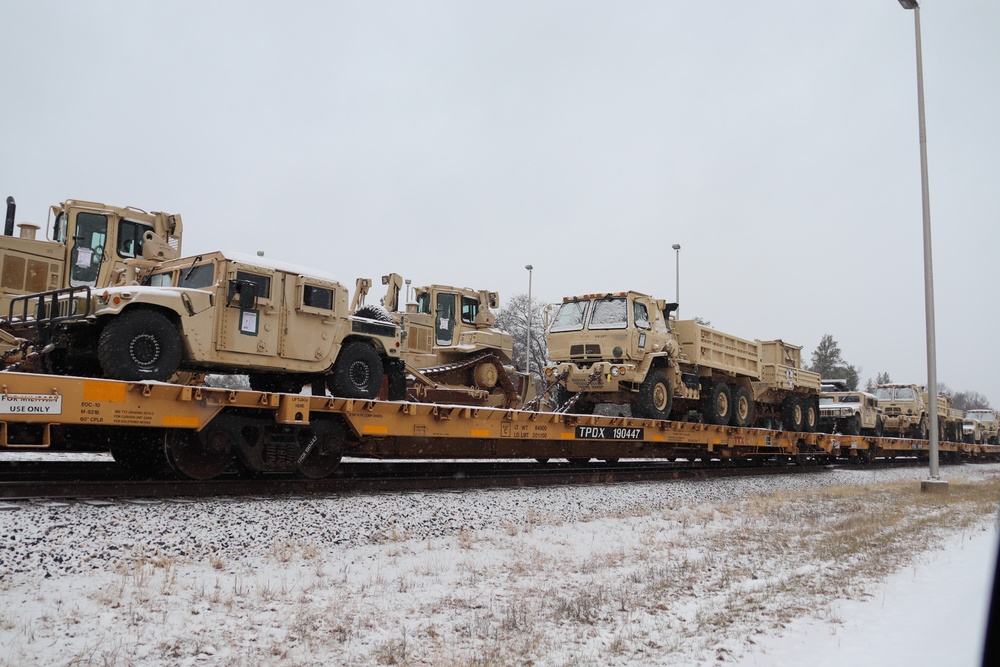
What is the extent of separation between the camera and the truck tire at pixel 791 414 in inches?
776

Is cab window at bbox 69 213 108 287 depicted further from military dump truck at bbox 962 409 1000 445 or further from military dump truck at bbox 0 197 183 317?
military dump truck at bbox 962 409 1000 445

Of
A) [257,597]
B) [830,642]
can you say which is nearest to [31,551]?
[257,597]

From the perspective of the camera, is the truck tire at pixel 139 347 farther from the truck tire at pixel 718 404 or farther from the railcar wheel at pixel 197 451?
the truck tire at pixel 718 404

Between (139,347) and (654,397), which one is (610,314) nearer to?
(654,397)

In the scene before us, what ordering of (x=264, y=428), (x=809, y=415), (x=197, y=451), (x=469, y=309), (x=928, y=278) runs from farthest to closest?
1. (x=809, y=415)
2. (x=469, y=309)
3. (x=928, y=278)
4. (x=264, y=428)
5. (x=197, y=451)

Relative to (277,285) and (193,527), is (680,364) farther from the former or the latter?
(193,527)

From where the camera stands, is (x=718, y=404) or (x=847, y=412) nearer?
(x=718, y=404)

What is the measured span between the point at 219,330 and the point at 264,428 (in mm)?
1277

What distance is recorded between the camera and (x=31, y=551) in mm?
5629

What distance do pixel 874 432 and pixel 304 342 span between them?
22.2 metres

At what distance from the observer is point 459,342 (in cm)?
1948

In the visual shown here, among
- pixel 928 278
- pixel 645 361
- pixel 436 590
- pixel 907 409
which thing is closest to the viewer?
pixel 436 590

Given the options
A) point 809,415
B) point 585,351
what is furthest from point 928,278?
point 585,351

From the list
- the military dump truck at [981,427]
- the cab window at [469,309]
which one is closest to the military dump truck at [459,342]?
the cab window at [469,309]
